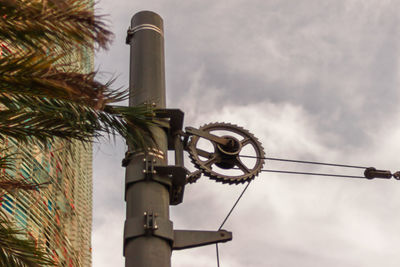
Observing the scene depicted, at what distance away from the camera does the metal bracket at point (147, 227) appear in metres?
5.63

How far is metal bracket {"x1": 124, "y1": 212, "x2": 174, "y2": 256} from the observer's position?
563 centimetres

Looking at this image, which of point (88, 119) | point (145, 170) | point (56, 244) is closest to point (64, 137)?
point (88, 119)

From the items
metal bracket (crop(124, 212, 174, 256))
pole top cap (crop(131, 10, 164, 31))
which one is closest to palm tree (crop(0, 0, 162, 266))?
metal bracket (crop(124, 212, 174, 256))

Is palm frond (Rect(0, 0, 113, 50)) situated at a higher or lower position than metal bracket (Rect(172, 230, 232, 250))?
higher

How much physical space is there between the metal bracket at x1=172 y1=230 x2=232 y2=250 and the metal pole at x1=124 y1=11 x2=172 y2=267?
212 millimetres

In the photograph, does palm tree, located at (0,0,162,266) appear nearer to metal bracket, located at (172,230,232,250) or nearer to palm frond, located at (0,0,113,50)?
palm frond, located at (0,0,113,50)

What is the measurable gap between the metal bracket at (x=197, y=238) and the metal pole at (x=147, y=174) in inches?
8.3

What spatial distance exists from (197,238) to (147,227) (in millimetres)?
759

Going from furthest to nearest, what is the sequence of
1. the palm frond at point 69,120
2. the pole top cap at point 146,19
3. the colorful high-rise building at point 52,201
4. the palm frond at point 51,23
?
1. the pole top cap at point 146,19
2. the colorful high-rise building at point 52,201
3. the palm frond at point 69,120
4. the palm frond at point 51,23

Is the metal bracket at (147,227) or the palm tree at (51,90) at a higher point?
the palm tree at (51,90)

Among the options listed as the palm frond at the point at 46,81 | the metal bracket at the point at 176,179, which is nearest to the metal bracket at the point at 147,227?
the metal bracket at the point at 176,179

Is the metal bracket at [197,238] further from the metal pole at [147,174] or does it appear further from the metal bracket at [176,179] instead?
the metal bracket at [176,179]

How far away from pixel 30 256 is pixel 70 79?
1.40 meters

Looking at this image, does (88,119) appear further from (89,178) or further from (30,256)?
(89,178)
